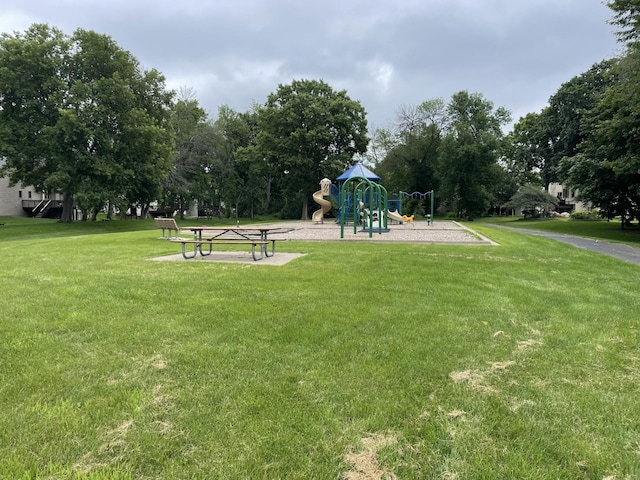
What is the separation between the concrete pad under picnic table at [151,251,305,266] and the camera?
895 cm

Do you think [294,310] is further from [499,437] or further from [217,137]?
[217,137]

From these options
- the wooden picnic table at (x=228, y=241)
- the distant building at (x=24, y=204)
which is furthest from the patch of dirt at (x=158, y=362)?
the distant building at (x=24, y=204)

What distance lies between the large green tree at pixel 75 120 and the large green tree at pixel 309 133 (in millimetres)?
11544

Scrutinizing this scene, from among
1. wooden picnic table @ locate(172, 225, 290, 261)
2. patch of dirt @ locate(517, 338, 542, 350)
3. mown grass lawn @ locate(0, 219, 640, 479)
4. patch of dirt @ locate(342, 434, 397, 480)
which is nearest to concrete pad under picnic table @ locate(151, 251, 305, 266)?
wooden picnic table @ locate(172, 225, 290, 261)

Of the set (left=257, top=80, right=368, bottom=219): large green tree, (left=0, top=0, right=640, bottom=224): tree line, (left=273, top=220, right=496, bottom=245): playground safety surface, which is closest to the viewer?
(left=273, top=220, right=496, bottom=245): playground safety surface

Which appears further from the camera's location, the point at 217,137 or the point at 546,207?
the point at 546,207

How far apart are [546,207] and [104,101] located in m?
48.0

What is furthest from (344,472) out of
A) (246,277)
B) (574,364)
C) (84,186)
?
(84,186)

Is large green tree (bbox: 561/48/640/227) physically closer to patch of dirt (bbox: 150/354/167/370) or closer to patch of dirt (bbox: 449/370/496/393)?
patch of dirt (bbox: 449/370/496/393)

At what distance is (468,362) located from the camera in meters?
3.61

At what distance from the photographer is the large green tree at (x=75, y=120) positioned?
2695 cm

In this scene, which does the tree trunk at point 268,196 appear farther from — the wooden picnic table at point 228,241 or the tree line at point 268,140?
the wooden picnic table at point 228,241

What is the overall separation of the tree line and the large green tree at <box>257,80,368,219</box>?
13cm

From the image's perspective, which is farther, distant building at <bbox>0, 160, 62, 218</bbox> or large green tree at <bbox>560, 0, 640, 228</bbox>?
distant building at <bbox>0, 160, 62, 218</bbox>
